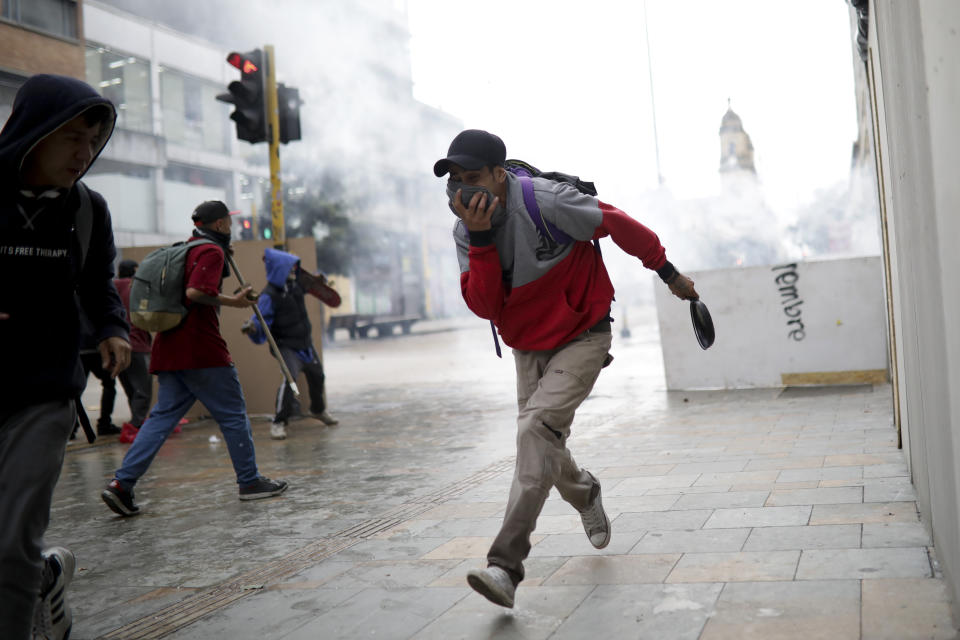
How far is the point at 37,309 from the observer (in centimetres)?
247

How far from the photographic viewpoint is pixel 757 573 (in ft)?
10.3

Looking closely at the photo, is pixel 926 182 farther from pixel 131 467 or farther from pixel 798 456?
pixel 131 467

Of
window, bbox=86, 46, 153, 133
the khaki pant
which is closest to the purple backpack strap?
the khaki pant

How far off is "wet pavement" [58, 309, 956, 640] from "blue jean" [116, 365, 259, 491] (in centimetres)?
27

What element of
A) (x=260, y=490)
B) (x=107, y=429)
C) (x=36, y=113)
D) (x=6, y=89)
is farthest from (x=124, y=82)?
(x=36, y=113)

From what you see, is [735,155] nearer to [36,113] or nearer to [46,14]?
[46,14]

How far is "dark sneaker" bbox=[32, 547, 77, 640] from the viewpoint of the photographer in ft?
8.91

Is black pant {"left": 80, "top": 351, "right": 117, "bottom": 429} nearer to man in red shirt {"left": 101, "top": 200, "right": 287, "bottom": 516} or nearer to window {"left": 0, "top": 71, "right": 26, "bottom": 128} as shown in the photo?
man in red shirt {"left": 101, "top": 200, "right": 287, "bottom": 516}

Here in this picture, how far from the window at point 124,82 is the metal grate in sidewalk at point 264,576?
2763 centimetres

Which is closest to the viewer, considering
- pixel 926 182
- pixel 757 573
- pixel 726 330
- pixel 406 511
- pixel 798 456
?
pixel 926 182

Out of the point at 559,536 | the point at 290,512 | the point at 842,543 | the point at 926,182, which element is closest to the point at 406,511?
the point at 290,512

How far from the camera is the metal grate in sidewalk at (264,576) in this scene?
10.2 ft

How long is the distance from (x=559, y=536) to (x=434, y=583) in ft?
2.47

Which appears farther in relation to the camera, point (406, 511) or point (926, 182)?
point (406, 511)
